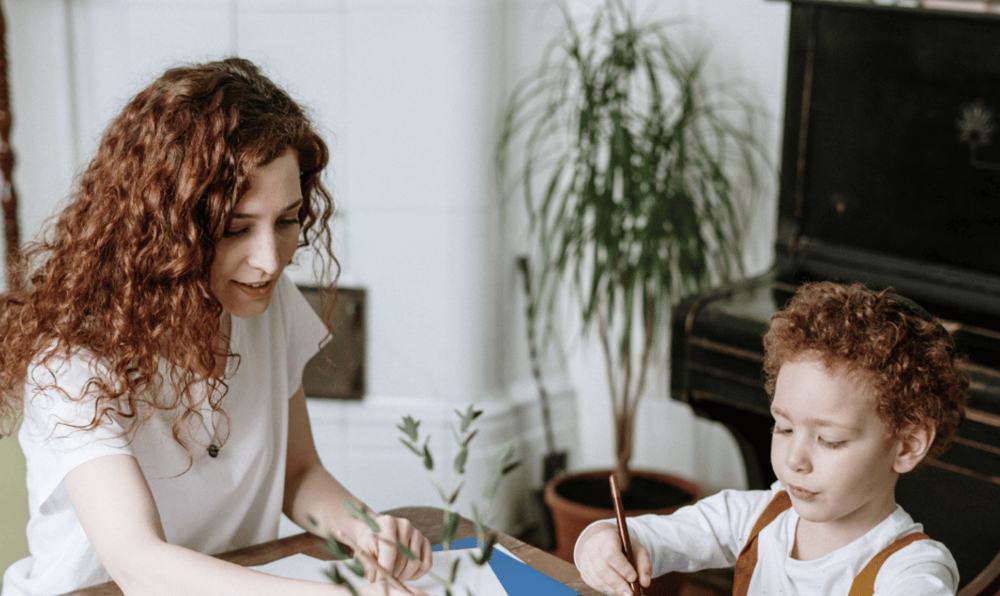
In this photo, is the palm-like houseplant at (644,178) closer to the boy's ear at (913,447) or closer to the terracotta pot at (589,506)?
the terracotta pot at (589,506)

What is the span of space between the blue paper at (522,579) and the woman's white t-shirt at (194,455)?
0.37 meters

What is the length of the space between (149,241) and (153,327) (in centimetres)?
11

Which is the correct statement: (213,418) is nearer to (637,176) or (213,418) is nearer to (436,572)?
(436,572)

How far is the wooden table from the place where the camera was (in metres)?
1.16

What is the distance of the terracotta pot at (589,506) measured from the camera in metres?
2.49

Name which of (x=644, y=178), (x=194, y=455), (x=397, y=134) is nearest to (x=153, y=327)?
(x=194, y=455)

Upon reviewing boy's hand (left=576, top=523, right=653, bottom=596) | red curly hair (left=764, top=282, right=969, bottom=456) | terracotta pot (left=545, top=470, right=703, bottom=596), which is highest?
red curly hair (left=764, top=282, right=969, bottom=456)

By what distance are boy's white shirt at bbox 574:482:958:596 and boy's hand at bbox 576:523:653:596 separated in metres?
0.06

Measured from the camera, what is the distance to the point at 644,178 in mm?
2398

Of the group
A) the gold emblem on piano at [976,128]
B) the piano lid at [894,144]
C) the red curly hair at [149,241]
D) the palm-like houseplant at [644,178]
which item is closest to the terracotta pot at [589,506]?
the palm-like houseplant at [644,178]

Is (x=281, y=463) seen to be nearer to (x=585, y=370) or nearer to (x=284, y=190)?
(x=284, y=190)

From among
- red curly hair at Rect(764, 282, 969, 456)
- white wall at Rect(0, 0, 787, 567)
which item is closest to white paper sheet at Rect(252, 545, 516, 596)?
red curly hair at Rect(764, 282, 969, 456)

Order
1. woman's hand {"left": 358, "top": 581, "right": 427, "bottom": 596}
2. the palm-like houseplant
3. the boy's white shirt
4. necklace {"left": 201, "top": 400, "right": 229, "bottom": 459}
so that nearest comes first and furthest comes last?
woman's hand {"left": 358, "top": 581, "right": 427, "bottom": 596} < the boy's white shirt < necklace {"left": 201, "top": 400, "right": 229, "bottom": 459} < the palm-like houseplant

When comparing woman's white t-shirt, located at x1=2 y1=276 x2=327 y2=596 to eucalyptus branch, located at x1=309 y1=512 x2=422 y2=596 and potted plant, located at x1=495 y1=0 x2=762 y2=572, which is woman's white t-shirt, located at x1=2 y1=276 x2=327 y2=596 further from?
potted plant, located at x1=495 y1=0 x2=762 y2=572
